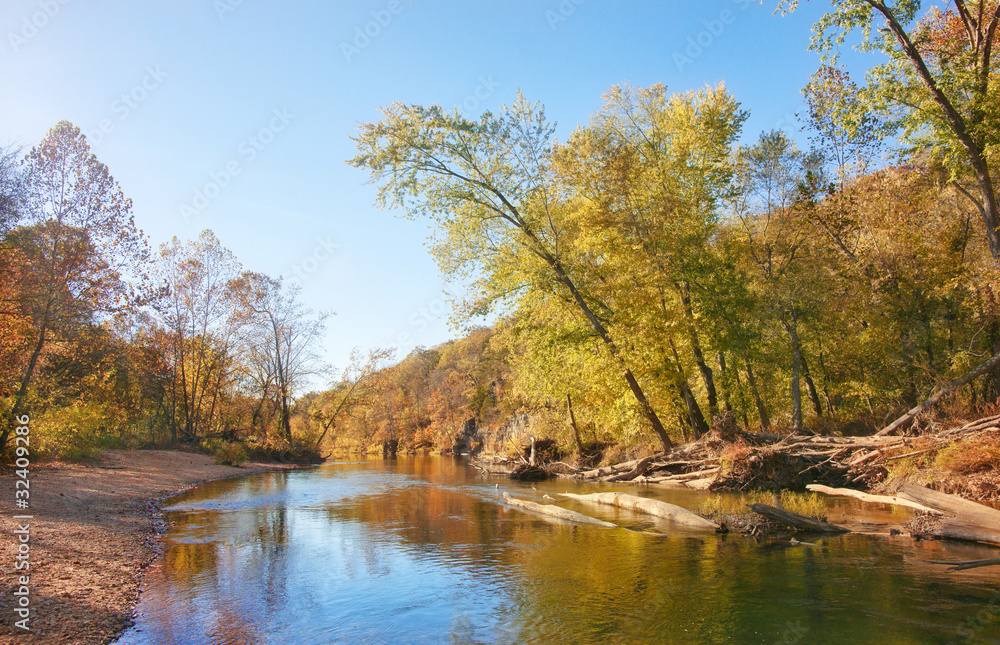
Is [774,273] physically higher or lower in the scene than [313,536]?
higher

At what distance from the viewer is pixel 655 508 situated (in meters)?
12.8

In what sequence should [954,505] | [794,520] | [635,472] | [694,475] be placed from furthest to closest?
1. [635,472]
2. [694,475]
3. [794,520]
4. [954,505]

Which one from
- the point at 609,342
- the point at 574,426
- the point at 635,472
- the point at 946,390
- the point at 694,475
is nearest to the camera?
the point at 946,390

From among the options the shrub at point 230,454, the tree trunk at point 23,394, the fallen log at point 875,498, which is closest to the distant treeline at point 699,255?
the fallen log at point 875,498

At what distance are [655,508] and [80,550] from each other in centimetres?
1196

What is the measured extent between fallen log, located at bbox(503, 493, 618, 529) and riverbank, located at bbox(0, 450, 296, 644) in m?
9.09

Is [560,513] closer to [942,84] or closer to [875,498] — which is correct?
[875,498]

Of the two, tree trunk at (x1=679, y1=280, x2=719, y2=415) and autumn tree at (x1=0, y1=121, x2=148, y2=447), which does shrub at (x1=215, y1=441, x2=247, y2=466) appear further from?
tree trunk at (x1=679, y1=280, x2=719, y2=415)

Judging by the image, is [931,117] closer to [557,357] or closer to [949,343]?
[949,343]

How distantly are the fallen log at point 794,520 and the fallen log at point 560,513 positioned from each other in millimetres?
3229

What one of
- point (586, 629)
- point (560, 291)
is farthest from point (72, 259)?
point (586, 629)

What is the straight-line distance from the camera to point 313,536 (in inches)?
456

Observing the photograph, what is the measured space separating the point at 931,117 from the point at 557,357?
44.3 feet

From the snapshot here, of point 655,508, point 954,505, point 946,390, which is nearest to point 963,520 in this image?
point 954,505
